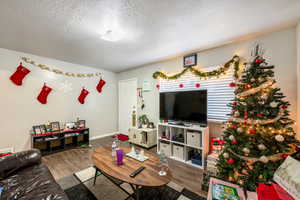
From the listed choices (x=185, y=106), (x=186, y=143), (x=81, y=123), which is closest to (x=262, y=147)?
(x=186, y=143)

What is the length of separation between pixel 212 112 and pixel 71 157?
3195 millimetres

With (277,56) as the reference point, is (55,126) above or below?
below

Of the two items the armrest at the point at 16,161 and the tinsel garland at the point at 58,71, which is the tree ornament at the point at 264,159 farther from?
the tinsel garland at the point at 58,71

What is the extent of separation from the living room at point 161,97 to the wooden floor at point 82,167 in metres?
0.02

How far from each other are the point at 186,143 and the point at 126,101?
2597 millimetres

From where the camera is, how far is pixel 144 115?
3607mm

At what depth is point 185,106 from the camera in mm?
2598

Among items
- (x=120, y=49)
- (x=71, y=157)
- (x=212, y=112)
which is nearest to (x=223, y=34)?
(x=212, y=112)

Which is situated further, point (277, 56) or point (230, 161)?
point (277, 56)

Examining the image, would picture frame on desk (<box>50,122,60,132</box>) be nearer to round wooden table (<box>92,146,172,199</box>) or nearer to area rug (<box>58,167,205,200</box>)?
area rug (<box>58,167,205,200</box>)

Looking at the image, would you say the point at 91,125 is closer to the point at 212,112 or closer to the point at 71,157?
the point at 71,157

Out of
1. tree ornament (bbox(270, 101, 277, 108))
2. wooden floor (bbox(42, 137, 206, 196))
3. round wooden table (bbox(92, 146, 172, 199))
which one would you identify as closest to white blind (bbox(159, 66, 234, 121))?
tree ornament (bbox(270, 101, 277, 108))

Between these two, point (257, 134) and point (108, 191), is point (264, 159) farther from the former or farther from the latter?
point (108, 191)

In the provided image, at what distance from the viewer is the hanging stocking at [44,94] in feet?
9.79
